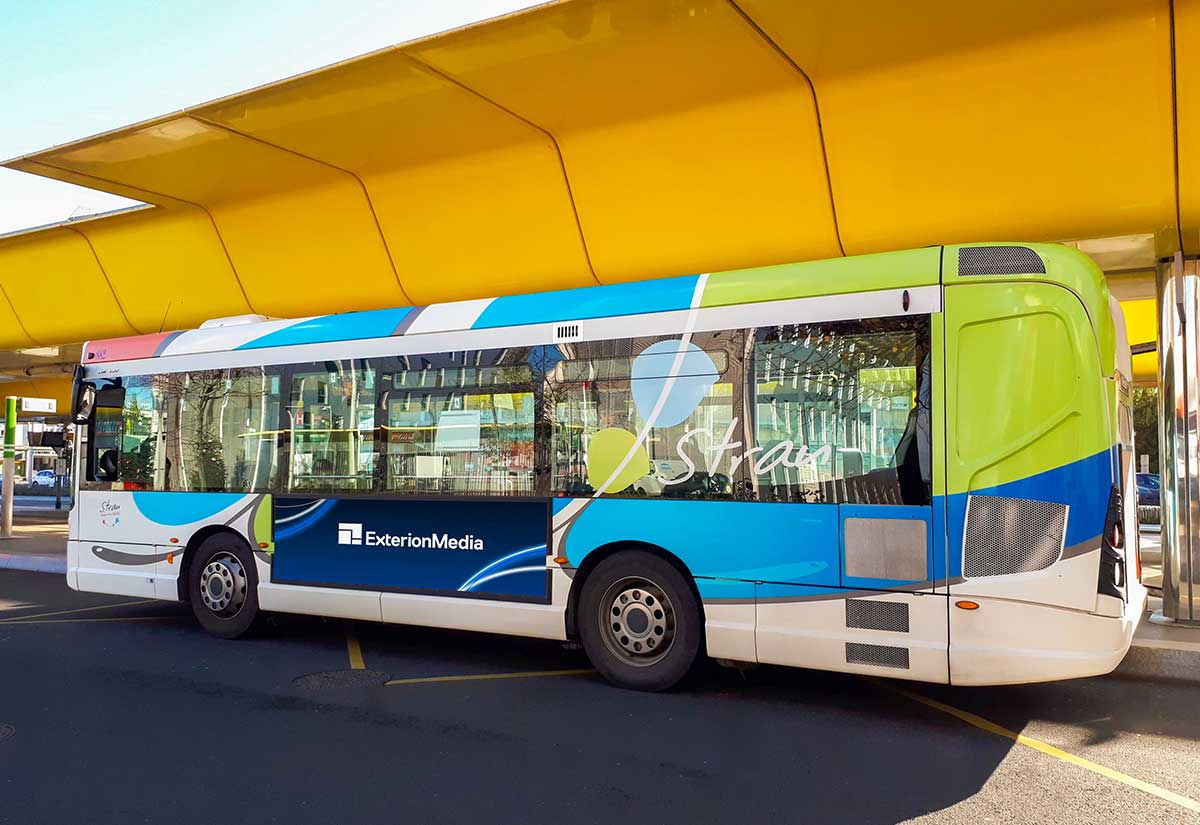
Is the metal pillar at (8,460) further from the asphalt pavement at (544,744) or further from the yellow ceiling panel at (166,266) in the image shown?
the asphalt pavement at (544,744)

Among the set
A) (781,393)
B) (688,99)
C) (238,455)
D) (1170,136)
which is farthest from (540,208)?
(1170,136)

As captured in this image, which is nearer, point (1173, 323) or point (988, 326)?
point (988, 326)

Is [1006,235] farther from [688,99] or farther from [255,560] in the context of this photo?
[255,560]

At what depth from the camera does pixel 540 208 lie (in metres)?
11.2

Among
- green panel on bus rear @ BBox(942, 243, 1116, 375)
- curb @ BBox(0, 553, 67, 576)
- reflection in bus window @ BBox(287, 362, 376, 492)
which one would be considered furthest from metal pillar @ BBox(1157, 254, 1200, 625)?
curb @ BBox(0, 553, 67, 576)

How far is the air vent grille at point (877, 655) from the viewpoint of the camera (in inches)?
231

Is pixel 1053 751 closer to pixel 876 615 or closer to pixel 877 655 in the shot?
pixel 877 655

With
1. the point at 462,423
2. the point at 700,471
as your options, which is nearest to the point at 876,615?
the point at 700,471

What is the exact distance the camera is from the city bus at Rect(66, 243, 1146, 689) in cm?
564

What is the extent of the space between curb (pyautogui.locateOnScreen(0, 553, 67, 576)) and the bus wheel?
718cm

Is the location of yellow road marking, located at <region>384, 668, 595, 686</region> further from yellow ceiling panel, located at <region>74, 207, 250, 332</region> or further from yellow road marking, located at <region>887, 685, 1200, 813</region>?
yellow ceiling panel, located at <region>74, 207, 250, 332</region>

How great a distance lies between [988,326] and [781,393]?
1.36m

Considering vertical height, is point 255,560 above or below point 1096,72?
below

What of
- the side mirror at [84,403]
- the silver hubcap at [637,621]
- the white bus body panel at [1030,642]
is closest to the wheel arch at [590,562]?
the silver hubcap at [637,621]
